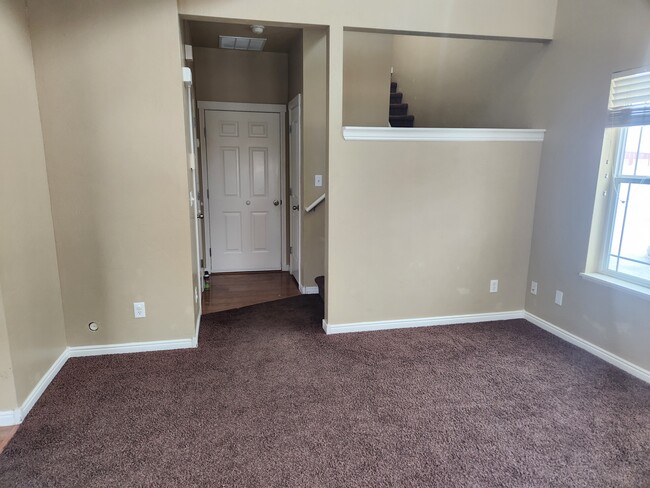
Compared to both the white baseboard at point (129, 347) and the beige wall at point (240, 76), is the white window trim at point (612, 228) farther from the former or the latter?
the beige wall at point (240, 76)

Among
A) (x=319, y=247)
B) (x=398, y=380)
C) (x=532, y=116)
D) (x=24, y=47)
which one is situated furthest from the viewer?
(x=319, y=247)

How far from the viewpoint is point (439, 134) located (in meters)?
3.19

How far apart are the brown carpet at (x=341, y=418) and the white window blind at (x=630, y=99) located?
1576mm

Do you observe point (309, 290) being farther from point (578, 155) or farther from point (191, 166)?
point (578, 155)

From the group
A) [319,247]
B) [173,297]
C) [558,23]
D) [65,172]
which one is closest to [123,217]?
[65,172]

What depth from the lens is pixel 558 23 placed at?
311 cm

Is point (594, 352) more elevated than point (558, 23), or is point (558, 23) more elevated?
point (558, 23)

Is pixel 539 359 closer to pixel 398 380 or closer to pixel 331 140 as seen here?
pixel 398 380

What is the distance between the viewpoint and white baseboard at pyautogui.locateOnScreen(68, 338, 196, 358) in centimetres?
288

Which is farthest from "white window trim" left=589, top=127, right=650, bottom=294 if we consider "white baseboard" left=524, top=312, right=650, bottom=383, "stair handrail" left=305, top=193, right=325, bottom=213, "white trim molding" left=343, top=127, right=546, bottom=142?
"stair handrail" left=305, top=193, right=325, bottom=213

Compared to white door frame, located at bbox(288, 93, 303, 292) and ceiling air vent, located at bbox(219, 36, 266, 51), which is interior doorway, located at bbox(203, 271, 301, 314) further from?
ceiling air vent, located at bbox(219, 36, 266, 51)

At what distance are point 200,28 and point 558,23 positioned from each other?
3.02 m

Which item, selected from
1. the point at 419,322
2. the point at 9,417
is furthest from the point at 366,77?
the point at 9,417

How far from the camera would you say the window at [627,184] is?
8.50ft
